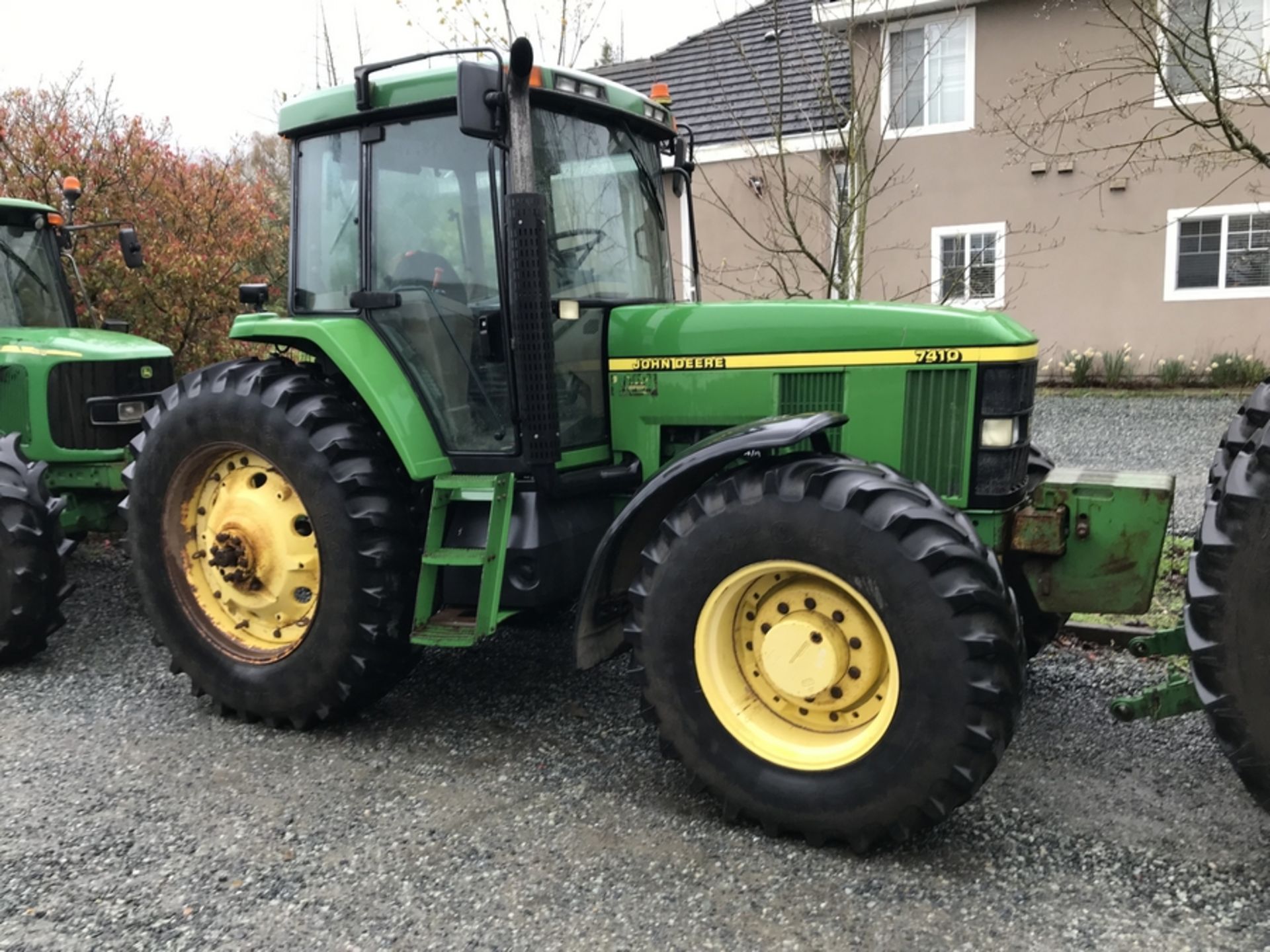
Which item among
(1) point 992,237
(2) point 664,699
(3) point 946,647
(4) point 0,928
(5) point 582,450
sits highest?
(1) point 992,237

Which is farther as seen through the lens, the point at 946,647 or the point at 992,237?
the point at 992,237

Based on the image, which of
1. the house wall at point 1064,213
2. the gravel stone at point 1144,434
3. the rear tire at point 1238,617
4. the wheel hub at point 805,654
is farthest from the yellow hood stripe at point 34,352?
the house wall at point 1064,213

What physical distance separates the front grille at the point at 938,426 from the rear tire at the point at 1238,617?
904 millimetres

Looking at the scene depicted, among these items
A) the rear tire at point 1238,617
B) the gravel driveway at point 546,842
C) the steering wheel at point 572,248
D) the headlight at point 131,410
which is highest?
the steering wheel at point 572,248

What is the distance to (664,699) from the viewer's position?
3.29 meters

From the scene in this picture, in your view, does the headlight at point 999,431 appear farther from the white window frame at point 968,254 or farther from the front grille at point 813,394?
the white window frame at point 968,254

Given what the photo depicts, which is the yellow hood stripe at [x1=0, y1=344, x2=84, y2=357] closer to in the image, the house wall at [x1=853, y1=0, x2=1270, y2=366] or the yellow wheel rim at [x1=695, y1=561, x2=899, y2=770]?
the yellow wheel rim at [x1=695, y1=561, x2=899, y2=770]

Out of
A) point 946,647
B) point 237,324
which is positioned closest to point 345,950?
point 946,647

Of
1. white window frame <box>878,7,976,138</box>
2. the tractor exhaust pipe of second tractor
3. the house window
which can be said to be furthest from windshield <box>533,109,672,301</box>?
white window frame <box>878,7,976,138</box>

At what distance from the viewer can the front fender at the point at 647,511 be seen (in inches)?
128

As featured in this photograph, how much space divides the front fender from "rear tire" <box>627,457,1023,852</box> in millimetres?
96

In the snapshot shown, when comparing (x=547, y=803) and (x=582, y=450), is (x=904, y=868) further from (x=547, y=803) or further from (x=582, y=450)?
(x=582, y=450)

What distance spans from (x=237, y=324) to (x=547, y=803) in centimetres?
229

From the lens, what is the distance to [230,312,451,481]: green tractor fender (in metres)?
3.86
